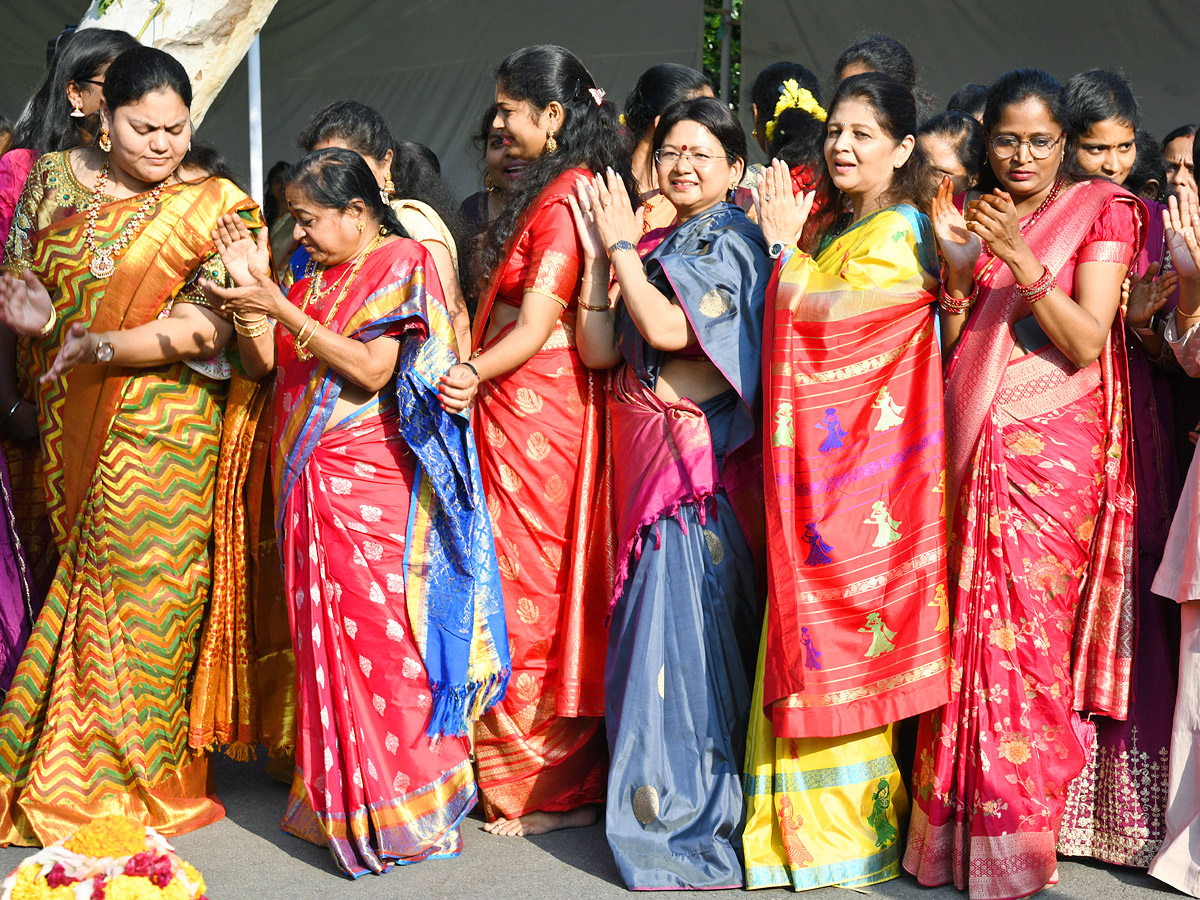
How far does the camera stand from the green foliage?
9039mm

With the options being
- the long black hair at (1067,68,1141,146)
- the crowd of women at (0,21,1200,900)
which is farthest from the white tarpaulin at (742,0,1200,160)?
the crowd of women at (0,21,1200,900)

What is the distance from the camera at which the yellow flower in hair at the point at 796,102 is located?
190 inches

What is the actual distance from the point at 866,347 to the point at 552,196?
997 mm

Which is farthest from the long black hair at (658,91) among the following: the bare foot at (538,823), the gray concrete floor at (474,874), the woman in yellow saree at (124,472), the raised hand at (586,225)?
the gray concrete floor at (474,874)

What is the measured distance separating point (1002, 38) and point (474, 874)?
690 cm

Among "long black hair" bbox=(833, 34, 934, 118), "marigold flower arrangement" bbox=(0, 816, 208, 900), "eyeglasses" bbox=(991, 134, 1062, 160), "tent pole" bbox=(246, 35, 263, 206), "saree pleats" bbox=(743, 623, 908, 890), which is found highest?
"tent pole" bbox=(246, 35, 263, 206)

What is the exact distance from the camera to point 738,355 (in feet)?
10.8

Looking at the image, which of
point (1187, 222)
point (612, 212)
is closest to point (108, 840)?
point (612, 212)

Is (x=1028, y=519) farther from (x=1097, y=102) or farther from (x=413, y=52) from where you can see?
(x=413, y=52)

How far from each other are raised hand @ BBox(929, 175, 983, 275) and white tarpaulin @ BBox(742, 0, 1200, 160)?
210 inches

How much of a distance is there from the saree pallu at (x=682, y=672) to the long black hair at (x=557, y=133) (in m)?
0.69

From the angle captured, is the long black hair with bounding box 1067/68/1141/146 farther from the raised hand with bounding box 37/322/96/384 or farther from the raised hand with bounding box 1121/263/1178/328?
the raised hand with bounding box 37/322/96/384

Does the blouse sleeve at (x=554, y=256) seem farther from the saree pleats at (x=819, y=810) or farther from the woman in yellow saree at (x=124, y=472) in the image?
the saree pleats at (x=819, y=810)

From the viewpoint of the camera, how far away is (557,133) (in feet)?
12.1
